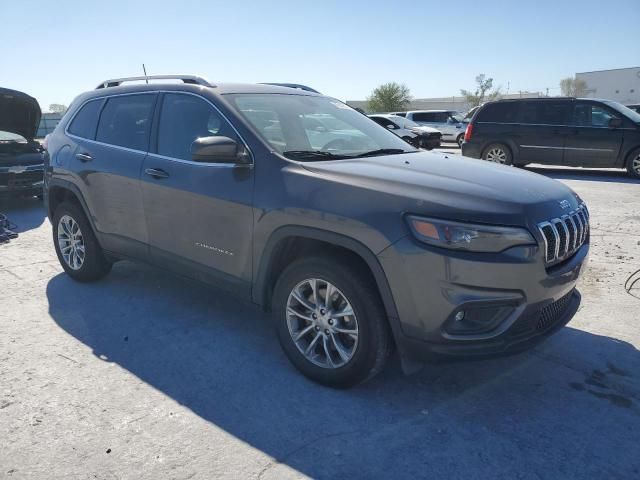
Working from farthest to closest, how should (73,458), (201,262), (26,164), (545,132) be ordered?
1. (545,132)
2. (26,164)
3. (201,262)
4. (73,458)

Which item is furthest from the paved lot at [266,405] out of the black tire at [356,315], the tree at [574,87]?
the tree at [574,87]

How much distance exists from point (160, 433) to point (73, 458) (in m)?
0.42

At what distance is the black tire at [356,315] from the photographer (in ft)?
9.43

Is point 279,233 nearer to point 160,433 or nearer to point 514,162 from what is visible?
point 160,433

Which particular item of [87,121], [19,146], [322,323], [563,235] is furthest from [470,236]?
[19,146]

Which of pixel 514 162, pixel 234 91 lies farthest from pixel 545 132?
pixel 234 91

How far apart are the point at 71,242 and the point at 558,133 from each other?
1101 cm

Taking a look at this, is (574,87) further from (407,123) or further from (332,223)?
(332,223)

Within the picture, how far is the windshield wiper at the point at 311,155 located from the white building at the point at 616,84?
80.9 m

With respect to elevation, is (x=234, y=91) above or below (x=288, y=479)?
above

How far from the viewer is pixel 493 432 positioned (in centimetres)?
274

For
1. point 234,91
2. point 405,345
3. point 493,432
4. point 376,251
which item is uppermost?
point 234,91

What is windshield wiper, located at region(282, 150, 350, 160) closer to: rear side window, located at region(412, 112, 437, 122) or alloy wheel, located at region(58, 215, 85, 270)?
alloy wheel, located at region(58, 215, 85, 270)

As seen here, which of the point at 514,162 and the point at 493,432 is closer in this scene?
the point at 493,432
